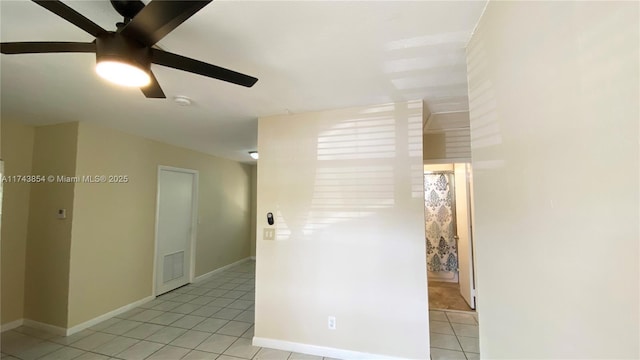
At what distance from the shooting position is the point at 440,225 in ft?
16.6

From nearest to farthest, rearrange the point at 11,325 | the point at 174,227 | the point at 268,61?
the point at 268,61, the point at 11,325, the point at 174,227

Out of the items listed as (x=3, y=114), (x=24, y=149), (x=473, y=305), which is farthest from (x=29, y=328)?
(x=473, y=305)

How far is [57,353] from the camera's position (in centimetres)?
257

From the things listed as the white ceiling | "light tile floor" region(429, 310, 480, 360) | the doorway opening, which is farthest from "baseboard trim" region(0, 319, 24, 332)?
the doorway opening

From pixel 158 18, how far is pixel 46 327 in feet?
12.8

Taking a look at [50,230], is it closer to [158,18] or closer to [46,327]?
[46,327]

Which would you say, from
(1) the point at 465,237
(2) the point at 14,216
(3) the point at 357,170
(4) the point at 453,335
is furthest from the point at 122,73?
(1) the point at 465,237

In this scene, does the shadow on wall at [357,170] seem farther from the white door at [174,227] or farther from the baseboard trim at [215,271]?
the baseboard trim at [215,271]

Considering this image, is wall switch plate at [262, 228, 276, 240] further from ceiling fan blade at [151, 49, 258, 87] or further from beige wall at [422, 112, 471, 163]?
beige wall at [422, 112, 471, 163]

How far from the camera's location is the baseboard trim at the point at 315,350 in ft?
7.98

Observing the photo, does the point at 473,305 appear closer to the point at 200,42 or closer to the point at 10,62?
the point at 200,42

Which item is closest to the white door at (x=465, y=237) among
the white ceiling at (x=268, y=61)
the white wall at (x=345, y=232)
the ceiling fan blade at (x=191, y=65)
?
the white ceiling at (x=268, y=61)

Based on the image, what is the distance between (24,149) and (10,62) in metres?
2.13

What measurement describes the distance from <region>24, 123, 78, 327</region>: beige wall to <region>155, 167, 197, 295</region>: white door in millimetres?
1143
